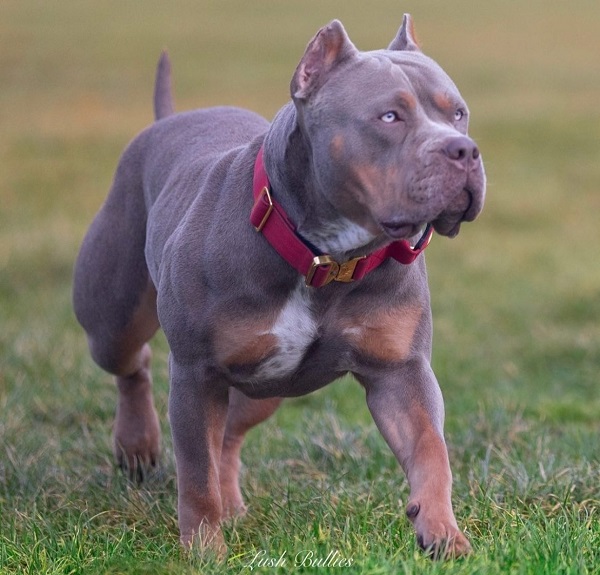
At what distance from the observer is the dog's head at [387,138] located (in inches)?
141

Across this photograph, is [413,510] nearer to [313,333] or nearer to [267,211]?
[313,333]

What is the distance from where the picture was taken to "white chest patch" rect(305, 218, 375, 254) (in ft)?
12.9

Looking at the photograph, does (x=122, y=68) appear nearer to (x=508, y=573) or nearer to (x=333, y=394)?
(x=333, y=394)

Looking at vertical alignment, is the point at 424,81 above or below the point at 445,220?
above

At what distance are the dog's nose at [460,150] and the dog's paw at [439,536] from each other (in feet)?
3.61

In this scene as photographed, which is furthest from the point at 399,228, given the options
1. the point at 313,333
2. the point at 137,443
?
the point at 137,443

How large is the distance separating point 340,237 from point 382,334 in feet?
1.20

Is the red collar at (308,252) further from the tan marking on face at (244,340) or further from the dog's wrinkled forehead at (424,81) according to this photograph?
the dog's wrinkled forehead at (424,81)

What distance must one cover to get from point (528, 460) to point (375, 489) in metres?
0.84

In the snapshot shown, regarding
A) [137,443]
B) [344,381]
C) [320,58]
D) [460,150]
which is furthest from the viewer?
[344,381]

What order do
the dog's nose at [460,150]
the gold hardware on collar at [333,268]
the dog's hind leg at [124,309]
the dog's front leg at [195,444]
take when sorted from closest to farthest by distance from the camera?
the dog's nose at [460,150] → the gold hardware on collar at [333,268] → the dog's front leg at [195,444] → the dog's hind leg at [124,309]

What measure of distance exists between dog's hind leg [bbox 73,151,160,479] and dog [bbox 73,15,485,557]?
0.73 m

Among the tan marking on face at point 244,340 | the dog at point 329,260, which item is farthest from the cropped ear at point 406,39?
the tan marking on face at point 244,340

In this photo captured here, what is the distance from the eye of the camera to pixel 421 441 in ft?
13.1
